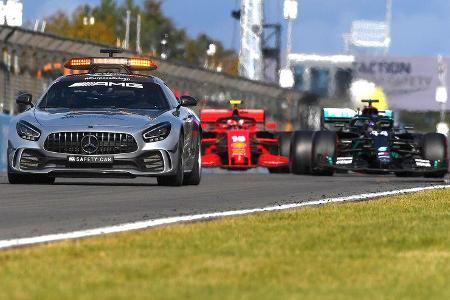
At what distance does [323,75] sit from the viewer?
529 feet

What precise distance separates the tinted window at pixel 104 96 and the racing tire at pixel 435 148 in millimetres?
9300

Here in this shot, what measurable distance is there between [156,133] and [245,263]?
10308 millimetres

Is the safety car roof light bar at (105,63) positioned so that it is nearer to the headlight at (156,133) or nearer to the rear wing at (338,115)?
the headlight at (156,133)

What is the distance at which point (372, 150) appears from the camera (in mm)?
28719

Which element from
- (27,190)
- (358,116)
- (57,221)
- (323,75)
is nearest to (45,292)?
(57,221)

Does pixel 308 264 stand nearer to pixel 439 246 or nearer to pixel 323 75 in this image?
pixel 439 246

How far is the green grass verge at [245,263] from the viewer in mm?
8031

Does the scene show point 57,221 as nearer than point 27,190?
Yes

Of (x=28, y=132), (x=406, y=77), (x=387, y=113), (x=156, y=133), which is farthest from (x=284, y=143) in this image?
(x=406, y=77)

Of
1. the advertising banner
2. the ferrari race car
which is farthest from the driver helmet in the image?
the advertising banner

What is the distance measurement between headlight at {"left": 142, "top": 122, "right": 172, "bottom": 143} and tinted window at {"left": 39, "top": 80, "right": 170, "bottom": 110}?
86cm

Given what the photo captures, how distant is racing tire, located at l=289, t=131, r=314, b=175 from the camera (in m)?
30.8

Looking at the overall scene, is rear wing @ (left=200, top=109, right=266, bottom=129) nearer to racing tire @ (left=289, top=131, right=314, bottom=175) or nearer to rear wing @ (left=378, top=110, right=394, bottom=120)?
racing tire @ (left=289, top=131, right=314, bottom=175)

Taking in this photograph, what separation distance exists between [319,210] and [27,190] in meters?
4.55
